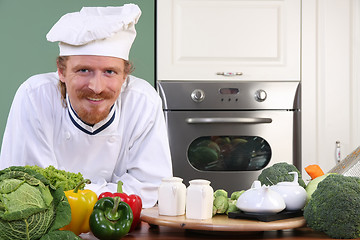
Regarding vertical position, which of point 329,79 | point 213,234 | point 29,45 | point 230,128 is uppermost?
point 29,45

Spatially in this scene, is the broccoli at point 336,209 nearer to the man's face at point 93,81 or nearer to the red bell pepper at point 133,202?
the red bell pepper at point 133,202

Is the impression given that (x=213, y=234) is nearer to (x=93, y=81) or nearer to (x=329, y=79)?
(x=93, y=81)

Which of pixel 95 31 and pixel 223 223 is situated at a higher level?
pixel 95 31

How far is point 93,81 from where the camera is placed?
1883 millimetres

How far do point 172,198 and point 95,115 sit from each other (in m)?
0.76

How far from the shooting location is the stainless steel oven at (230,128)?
3039mm

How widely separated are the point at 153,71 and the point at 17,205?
2.05 m

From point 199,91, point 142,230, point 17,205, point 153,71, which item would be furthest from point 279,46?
point 17,205

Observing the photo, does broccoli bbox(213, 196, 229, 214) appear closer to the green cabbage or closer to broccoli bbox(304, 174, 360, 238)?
broccoli bbox(304, 174, 360, 238)

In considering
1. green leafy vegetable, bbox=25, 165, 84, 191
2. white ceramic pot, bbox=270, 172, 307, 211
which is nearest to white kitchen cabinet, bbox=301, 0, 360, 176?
white ceramic pot, bbox=270, 172, 307, 211

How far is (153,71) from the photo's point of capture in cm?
302

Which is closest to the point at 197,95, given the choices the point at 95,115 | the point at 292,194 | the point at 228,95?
the point at 228,95

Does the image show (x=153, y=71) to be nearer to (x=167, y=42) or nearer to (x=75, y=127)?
(x=167, y=42)

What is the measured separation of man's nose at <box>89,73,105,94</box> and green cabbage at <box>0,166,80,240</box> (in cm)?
79
